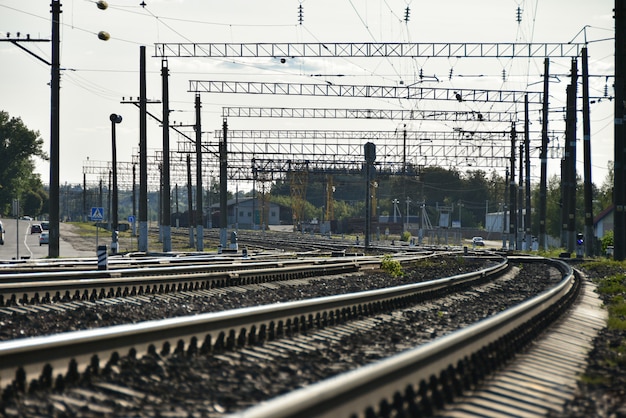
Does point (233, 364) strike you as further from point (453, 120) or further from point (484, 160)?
point (484, 160)

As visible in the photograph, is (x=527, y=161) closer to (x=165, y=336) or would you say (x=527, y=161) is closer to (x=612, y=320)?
(x=612, y=320)

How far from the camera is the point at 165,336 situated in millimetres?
8234

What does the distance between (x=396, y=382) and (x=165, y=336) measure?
2834 mm

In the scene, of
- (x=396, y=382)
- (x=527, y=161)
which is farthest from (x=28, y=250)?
(x=396, y=382)

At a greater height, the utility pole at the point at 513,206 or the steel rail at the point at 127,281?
the utility pole at the point at 513,206

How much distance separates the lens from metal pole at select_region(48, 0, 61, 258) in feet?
108

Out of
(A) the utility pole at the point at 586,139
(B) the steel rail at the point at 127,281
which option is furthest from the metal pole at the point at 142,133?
(B) the steel rail at the point at 127,281

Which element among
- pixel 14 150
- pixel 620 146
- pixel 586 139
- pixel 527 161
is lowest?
pixel 620 146

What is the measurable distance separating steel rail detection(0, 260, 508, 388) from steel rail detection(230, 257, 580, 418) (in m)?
2.32

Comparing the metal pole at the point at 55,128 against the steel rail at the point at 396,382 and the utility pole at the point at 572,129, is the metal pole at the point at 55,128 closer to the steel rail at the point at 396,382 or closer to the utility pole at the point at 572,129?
the steel rail at the point at 396,382

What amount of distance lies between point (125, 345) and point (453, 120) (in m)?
71.9

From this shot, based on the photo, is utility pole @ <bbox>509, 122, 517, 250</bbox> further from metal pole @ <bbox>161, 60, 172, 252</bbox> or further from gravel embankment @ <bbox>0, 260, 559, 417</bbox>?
gravel embankment @ <bbox>0, 260, 559, 417</bbox>

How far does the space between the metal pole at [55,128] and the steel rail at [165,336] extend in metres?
22.3

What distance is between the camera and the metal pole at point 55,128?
108 ft
